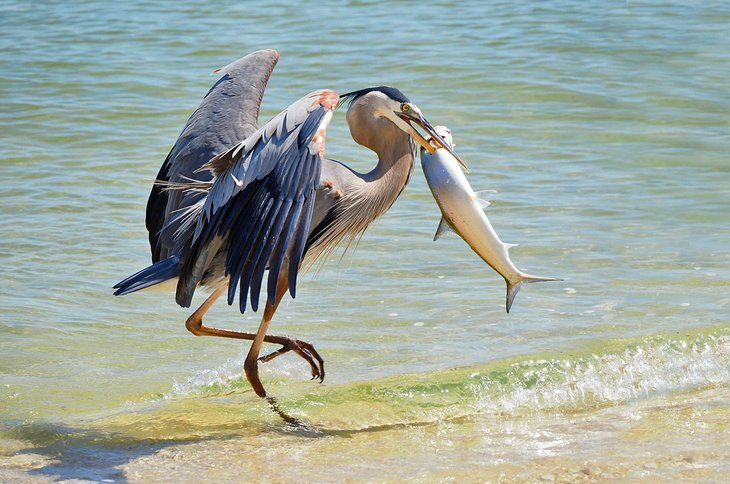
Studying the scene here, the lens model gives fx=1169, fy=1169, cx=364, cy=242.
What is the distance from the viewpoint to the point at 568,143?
949 cm

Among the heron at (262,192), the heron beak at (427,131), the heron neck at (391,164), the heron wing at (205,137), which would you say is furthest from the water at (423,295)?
the heron beak at (427,131)

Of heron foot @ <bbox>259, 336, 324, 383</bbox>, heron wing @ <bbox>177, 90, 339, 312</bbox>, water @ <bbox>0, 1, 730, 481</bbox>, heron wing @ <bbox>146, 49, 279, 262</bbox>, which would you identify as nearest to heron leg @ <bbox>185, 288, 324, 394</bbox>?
heron foot @ <bbox>259, 336, 324, 383</bbox>

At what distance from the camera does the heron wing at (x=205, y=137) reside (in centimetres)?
564

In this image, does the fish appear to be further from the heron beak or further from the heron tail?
the heron tail

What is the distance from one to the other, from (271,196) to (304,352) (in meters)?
0.99

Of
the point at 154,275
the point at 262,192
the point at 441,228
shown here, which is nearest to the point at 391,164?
the point at 441,228

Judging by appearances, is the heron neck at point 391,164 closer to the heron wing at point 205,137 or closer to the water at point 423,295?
the heron wing at point 205,137

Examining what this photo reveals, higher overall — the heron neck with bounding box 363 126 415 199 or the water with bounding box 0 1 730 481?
the heron neck with bounding box 363 126 415 199

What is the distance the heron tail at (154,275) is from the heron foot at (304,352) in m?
0.60

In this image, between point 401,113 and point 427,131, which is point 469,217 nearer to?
point 427,131

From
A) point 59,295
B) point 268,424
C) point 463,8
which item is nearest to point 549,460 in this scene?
point 268,424

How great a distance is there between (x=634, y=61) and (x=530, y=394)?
7626 millimetres

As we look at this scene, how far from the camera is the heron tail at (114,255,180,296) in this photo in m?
5.05

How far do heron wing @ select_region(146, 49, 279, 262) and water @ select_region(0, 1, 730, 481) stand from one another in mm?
641
